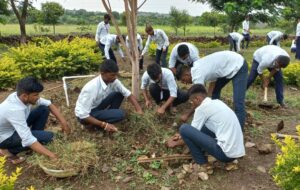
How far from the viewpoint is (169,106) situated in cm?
559

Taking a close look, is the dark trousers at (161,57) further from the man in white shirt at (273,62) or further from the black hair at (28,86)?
the black hair at (28,86)

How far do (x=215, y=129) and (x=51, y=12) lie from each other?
1890 centimetres

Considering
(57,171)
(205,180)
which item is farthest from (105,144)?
(205,180)

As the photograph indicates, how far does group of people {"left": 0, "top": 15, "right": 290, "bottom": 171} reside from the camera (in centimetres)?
400

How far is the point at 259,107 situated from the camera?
669 cm

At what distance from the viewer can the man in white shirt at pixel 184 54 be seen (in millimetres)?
5680

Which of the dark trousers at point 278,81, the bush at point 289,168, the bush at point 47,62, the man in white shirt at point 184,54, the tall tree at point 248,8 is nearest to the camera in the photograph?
the bush at point 289,168

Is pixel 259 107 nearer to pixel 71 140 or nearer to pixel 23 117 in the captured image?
pixel 71 140

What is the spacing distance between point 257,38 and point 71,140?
18.6 meters

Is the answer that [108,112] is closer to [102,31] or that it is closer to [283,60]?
[283,60]

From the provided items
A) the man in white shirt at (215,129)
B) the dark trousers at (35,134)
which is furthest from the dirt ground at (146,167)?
the man in white shirt at (215,129)

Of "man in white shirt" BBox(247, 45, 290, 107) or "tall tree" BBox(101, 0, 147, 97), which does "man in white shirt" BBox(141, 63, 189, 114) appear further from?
"man in white shirt" BBox(247, 45, 290, 107)

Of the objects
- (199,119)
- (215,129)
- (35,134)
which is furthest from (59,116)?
(215,129)

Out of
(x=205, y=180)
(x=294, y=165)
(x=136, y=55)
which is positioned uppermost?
(x=136, y=55)
